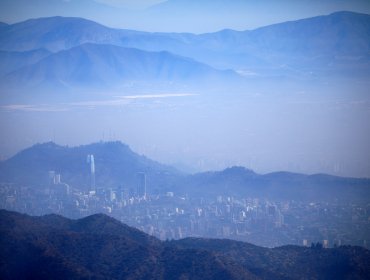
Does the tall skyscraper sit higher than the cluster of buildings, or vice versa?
the tall skyscraper

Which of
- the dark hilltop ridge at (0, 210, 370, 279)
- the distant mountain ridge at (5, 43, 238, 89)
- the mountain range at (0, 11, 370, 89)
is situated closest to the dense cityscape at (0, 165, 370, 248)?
the dark hilltop ridge at (0, 210, 370, 279)

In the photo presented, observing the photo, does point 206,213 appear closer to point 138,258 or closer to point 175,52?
point 138,258

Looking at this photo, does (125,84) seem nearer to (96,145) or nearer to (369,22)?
(96,145)

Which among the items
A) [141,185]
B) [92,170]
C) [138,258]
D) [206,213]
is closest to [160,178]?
[141,185]

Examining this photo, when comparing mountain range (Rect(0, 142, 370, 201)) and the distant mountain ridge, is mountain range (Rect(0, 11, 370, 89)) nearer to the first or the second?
the distant mountain ridge

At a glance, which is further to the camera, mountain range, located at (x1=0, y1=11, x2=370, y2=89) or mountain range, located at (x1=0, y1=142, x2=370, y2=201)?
mountain range, located at (x1=0, y1=11, x2=370, y2=89)

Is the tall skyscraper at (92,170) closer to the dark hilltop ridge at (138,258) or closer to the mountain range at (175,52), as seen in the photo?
the mountain range at (175,52)
